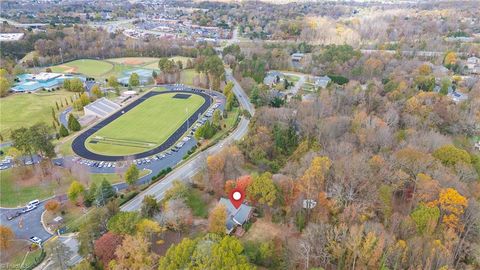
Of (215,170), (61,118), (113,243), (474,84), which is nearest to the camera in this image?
(113,243)

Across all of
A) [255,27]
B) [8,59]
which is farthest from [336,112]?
[255,27]

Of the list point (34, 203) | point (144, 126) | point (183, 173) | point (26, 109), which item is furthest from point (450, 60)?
point (26, 109)

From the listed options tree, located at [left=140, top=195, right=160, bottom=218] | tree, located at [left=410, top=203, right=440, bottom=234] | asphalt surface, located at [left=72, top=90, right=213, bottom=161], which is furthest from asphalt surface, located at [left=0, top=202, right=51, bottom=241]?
tree, located at [left=410, top=203, right=440, bottom=234]

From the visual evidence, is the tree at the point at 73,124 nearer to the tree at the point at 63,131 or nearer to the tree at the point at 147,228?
the tree at the point at 63,131

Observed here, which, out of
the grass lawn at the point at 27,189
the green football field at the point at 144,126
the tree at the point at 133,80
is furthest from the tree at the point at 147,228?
the tree at the point at 133,80

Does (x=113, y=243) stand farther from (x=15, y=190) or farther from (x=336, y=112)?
(x=336, y=112)
